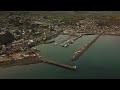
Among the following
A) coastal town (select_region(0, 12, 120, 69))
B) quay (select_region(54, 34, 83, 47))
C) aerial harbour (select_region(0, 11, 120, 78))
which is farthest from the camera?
quay (select_region(54, 34, 83, 47))

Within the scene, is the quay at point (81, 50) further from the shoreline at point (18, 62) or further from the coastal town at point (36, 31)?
the shoreline at point (18, 62)

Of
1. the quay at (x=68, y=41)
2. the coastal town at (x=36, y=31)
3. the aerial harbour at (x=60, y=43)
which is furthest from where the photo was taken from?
the quay at (x=68, y=41)

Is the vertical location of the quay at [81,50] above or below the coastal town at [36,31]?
below

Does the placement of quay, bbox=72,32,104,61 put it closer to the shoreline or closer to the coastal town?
the coastal town

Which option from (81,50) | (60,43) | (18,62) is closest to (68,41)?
(60,43)

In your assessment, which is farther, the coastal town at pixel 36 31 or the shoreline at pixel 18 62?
the coastal town at pixel 36 31

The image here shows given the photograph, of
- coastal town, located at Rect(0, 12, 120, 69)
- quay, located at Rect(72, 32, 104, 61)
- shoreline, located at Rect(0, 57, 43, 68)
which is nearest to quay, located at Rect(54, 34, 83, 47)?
coastal town, located at Rect(0, 12, 120, 69)

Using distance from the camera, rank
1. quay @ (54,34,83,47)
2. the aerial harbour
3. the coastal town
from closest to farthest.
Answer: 1. the aerial harbour
2. the coastal town
3. quay @ (54,34,83,47)

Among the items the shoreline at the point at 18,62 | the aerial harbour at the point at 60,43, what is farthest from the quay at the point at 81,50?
the shoreline at the point at 18,62

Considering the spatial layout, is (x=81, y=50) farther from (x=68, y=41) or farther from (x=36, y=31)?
(x=36, y=31)

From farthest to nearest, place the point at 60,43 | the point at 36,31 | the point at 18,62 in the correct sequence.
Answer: the point at 36,31
the point at 60,43
the point at 18,62
